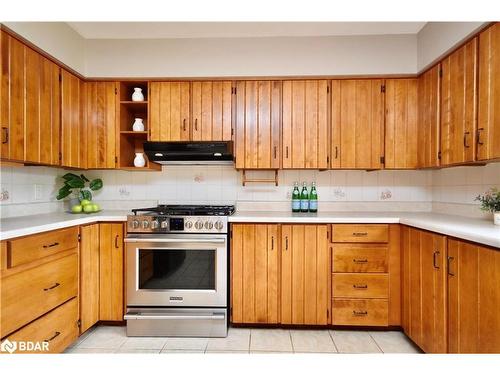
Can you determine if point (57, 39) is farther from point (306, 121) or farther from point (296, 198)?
point (296, 198)

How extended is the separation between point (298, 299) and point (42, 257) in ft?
5.75

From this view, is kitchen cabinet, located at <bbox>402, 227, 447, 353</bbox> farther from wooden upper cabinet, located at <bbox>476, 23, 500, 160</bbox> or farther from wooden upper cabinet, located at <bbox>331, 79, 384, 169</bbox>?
wooden upper cabinet, located at <bbox>331, 79, 384, 169</bbox>

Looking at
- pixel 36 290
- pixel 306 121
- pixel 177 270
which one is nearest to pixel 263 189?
pixel 306 121

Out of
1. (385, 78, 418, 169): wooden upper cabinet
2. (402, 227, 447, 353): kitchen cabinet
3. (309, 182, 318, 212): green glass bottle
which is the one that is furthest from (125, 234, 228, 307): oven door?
(385, 78, 418, 169): wooden upper cabinet

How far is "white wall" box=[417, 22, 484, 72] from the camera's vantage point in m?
1.81

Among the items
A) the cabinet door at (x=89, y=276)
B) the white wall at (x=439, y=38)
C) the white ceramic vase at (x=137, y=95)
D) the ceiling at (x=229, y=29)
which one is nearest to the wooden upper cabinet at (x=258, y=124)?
the ceiling at (x=229, y=29)

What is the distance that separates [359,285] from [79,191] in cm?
266

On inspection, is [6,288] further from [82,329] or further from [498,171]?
[498,171]

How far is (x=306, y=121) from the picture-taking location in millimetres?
2471

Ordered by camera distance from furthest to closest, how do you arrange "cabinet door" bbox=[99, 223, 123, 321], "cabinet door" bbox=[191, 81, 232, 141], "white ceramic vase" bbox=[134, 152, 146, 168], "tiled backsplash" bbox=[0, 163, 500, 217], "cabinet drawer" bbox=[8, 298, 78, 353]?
1. "tiled backsplash" bbox=[0, 163, 500, 217]
2. "white ceramic vase" bbox=[134, 152, 146, 168]
3. "cabinet door" bbox=[191, 81, 232, 141]
4. "cabinet door" bbox=[99, 223, 123, 321]
5. "cabinet drawer" bbox=[8, 298, 78, 353]

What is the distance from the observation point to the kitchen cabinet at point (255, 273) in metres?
2.24

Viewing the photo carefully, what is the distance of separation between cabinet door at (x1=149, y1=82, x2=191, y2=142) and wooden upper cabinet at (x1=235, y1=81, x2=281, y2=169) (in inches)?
18.7

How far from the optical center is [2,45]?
1.70 meters

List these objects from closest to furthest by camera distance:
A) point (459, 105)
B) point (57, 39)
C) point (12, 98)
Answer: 1. point (12, 98)
2. point (459, 105)
3. point (57, 39)
